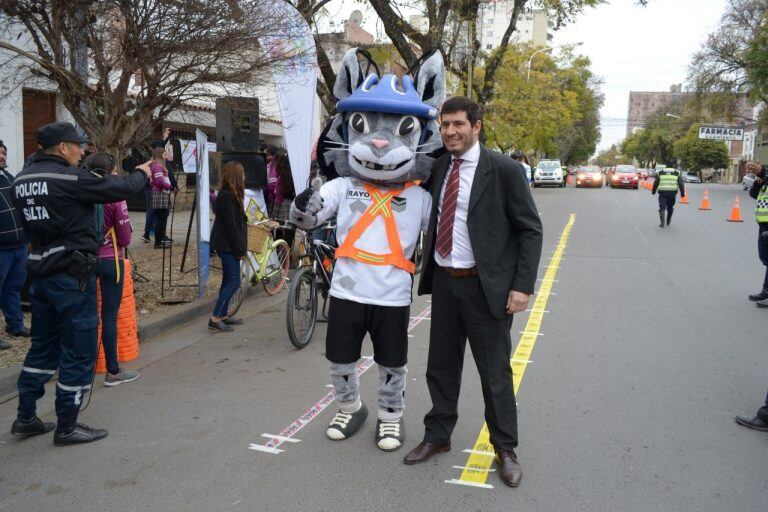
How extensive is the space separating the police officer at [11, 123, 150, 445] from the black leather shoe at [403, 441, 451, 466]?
6.51 ft

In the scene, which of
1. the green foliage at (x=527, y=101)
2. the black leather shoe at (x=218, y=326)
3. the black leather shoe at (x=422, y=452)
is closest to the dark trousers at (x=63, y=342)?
the black leather shoe at (x=422, y=452)

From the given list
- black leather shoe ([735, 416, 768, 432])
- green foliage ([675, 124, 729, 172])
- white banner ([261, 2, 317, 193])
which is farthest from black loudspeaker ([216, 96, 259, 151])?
green foliage ([675, 124, 729, 172])

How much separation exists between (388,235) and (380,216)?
122mm

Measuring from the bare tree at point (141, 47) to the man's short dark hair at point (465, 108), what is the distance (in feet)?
11.6

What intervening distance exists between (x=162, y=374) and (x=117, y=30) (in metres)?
3.31

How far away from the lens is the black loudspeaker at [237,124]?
813 cm

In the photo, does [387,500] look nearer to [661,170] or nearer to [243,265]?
[243,265]

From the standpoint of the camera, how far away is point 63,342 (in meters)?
3.84

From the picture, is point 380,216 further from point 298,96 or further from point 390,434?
point 298,96

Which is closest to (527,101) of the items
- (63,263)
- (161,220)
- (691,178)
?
(161,220)

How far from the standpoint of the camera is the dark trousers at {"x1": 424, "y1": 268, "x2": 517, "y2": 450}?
3.44 meters

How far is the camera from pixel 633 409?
4.41m

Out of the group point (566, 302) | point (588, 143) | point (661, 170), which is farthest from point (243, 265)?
point (588, 143)

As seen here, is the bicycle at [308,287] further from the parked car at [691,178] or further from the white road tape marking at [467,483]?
the parked car at [691,178]
